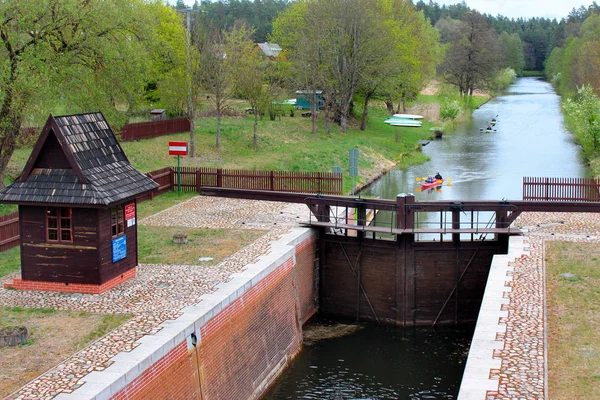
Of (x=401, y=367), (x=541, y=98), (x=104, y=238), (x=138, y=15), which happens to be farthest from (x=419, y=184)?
(x=541, y=98)

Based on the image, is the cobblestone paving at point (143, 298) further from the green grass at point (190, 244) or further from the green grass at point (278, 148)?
the green grass at point (278, 148)

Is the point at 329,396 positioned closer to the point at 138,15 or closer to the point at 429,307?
the point at 429,307

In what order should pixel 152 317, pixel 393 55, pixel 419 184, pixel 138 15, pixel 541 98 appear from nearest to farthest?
pixel 152 317, pixel 138 15, pixel 419 184, pixel 393 55, pixel 541 98

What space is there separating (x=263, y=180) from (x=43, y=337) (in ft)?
63.5

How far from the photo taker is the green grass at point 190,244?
925 inches

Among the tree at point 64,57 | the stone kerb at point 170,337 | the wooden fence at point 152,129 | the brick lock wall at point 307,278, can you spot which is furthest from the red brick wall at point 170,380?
the wooden fence at point 152,129

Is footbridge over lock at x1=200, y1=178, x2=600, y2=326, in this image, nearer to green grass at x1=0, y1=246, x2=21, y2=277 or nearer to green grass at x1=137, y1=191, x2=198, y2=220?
green grass at x1=137, y1=191, x2=198, y2=220

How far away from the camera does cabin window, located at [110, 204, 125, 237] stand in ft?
67.4

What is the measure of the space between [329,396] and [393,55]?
48.1 metres

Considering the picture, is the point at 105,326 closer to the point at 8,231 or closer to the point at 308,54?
the point at 8,231

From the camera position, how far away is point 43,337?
16906 mm

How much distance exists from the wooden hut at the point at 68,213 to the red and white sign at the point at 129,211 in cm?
32

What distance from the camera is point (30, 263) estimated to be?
20.4 m

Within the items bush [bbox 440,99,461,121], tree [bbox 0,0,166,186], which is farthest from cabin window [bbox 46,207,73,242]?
bush [bbox 440,99,461,121]
